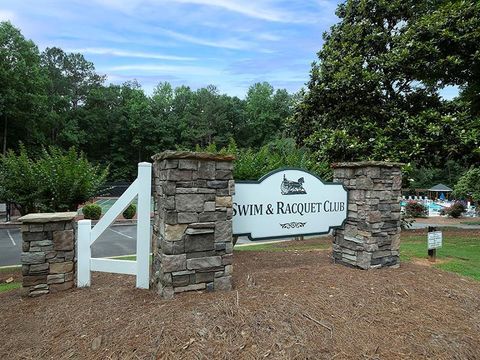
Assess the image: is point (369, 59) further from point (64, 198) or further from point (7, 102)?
point (7, 102)

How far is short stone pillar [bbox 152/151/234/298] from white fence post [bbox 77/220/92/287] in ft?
2.75

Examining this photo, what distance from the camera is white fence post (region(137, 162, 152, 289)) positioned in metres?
3.67

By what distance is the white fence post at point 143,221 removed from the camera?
12.0ft

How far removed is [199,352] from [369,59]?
10.1 m

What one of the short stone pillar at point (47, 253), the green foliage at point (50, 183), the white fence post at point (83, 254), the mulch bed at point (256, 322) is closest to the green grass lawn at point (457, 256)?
the mulch bed at point (256, 322)

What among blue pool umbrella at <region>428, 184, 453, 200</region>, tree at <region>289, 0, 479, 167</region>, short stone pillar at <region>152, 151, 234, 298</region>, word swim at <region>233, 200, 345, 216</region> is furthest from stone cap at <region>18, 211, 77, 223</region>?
blue pool umbrella at <region>428, 184, 453, 200</region>

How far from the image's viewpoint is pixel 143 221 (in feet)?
12.1

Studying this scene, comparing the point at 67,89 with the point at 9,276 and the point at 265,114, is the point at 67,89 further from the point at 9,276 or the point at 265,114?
the point at 9,276

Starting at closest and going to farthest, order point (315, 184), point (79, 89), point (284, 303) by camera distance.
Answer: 1. point (284, 303)
2. point (315, 184)
3. point (79, 89)

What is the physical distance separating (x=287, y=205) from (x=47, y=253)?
283 centimetres

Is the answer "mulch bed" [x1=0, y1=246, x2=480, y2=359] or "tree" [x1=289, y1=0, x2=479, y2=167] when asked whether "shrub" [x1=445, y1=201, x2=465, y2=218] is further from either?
"mulch bed" [x1=0, y1=246, x2=480, y2=359]

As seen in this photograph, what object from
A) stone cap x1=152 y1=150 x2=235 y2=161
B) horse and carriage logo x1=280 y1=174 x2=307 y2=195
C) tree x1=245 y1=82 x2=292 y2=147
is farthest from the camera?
tree x1=245 y1=82 x2=292 y2=147

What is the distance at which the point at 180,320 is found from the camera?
2883mm

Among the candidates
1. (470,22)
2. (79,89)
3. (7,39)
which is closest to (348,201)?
(470,22)
